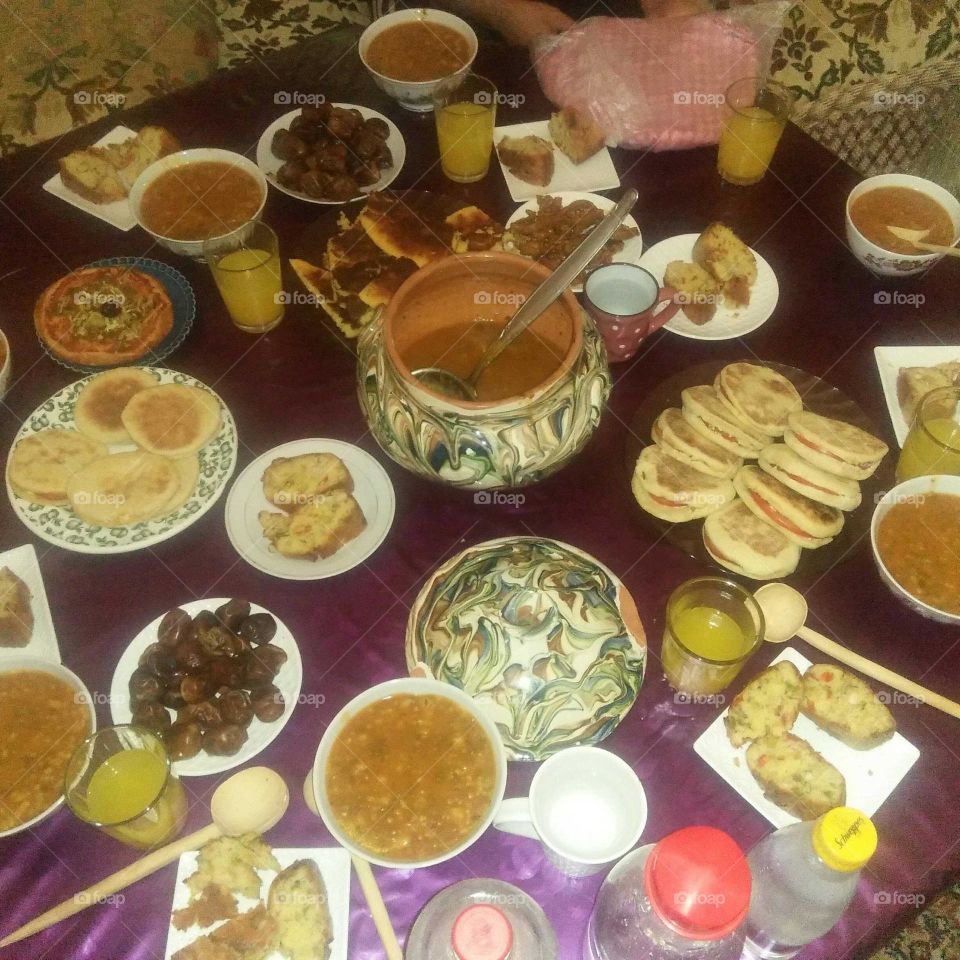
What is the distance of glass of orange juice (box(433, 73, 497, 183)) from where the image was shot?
7.18ft

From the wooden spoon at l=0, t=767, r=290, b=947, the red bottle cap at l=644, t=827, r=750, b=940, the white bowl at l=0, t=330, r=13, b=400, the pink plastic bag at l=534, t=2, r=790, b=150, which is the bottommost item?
the wooden spoon at l=0, t=767, r=290, b=947

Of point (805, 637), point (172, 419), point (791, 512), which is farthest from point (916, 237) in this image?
point (172, 419)

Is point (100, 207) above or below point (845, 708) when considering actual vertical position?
above

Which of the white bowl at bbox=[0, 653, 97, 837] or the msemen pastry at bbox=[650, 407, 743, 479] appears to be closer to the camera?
the white bowl at bbox=[0, 653, 97, 837]

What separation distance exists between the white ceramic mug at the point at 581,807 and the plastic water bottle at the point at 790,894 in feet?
0.67

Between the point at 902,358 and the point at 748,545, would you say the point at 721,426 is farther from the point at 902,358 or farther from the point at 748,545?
the point at 902,358

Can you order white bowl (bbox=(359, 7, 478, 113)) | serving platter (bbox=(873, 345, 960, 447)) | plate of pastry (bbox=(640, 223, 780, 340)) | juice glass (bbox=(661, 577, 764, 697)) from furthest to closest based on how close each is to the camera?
white bowl (bbox=(359, 7, 478, 113)), plate of pastry (bbox=(640, 223, 780, 340)), serving platter (bbox=(873, 345, 960, 447)), juice glass (bbox=(661, 577, 764, 697))

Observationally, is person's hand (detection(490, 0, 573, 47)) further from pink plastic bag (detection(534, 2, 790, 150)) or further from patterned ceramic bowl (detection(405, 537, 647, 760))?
patterned ceramic bowl (detection(405, 537, 647, 760))

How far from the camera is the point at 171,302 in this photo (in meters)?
2.03

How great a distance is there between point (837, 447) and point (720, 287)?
2.12 ft

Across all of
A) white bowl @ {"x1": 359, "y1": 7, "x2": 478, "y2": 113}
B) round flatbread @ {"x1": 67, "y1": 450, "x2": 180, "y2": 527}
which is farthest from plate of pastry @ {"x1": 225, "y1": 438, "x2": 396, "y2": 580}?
white bowl @ {"x1": 359, "y1": 7, "x2": 478, "y2": 113}

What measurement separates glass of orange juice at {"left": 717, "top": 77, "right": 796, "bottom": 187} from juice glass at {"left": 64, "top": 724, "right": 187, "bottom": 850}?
2.11 metres

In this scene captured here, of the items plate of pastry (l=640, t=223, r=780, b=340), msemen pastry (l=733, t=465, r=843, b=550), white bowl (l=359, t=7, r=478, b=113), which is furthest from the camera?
white bowl (l=359, t=7, r=478, b=113)

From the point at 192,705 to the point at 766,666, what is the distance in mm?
1099
